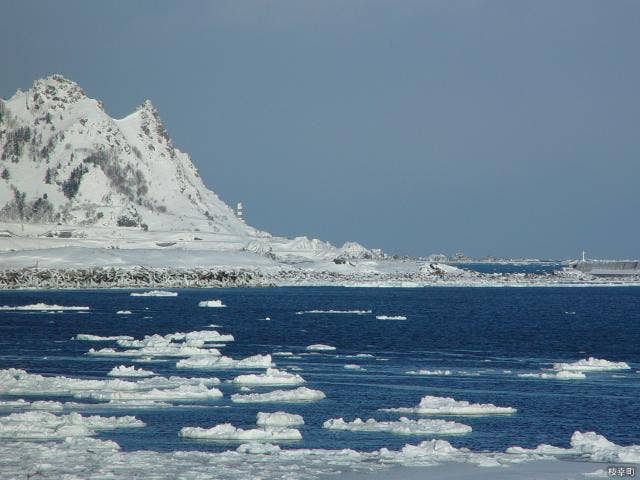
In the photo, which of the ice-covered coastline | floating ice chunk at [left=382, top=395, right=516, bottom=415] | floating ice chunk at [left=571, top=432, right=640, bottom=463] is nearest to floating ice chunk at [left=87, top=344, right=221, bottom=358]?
floating ice chunk at [left=382, top=395, right=516, bottom=415]

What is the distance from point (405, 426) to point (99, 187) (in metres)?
120

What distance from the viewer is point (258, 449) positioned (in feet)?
85.6

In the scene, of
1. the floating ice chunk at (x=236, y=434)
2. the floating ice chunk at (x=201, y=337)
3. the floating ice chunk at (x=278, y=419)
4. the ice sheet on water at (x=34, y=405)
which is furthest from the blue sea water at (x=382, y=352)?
the ice sheet on water at (x=34, y=405)

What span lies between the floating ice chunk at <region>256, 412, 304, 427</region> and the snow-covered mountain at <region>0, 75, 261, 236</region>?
4454 inches

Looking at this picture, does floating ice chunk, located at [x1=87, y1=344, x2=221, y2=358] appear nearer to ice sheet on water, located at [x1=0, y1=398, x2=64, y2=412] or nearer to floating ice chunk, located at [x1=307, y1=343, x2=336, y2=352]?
floating ice chunk, located at [x1=307, y1=343, x2=336, y2=352]

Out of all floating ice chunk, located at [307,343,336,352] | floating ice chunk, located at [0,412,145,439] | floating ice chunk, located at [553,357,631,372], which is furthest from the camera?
floating ice chunk, located at [307,343,336,352]

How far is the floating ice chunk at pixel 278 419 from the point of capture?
2959 cm

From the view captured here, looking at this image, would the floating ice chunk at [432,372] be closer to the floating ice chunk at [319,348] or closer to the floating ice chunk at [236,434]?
the floating ice chunk at [319,348]

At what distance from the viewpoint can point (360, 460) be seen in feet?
82.1

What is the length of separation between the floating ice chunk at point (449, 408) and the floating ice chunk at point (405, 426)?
198 centimetres

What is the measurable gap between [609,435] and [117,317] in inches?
1892

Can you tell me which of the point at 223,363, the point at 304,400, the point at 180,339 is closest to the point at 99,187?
the point at 180,339

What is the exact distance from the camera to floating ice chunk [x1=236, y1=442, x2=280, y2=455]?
85.0 feet

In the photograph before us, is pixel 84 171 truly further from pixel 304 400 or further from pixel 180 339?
pixel 304 400
